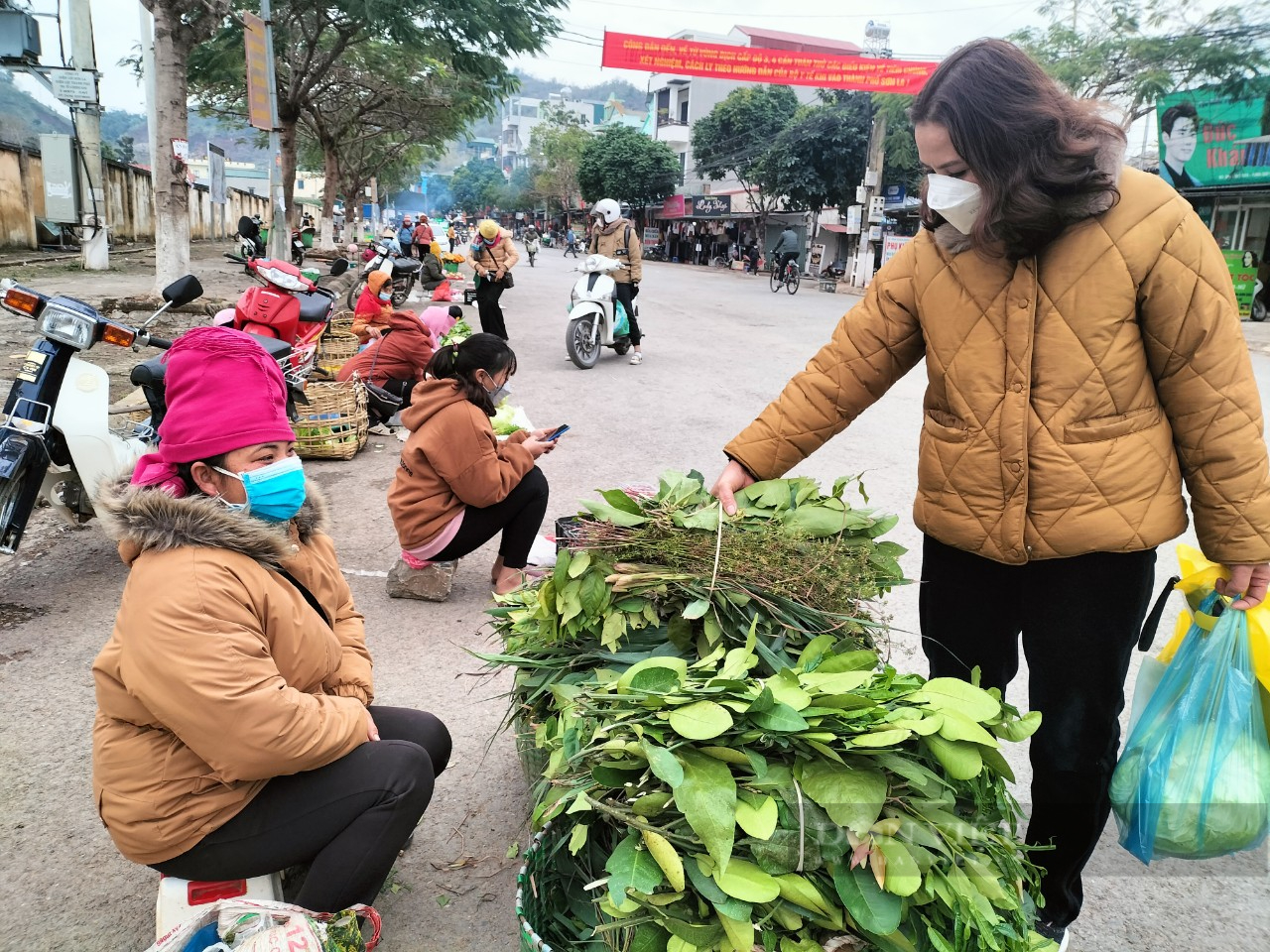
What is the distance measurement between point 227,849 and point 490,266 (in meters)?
9.18

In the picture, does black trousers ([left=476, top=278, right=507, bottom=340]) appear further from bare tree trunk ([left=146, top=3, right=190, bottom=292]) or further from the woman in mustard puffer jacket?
the woman in mustard puffer jacket

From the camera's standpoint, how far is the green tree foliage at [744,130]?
36.5m

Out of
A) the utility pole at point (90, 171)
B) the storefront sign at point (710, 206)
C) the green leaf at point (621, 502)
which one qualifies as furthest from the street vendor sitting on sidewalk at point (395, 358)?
the storefront sign at point (710, 206)

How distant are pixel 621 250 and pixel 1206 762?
8813 mm

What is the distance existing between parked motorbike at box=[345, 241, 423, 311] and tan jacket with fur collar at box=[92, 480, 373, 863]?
7.43m

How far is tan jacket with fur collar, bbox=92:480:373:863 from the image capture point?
5.27 ft

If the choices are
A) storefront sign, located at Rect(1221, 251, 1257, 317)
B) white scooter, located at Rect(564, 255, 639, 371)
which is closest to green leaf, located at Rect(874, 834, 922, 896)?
white scooter, located at Rect(564, 255, 639, 371)

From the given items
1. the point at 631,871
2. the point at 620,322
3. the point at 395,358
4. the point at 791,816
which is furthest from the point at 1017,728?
the point at 620,322

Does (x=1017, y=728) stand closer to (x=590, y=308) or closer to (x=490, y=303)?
(x=590, y=308)

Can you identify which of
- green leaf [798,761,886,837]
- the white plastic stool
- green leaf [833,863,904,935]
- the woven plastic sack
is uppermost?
green leaf [798,761,886,837]

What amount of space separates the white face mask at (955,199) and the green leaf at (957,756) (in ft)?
3.30

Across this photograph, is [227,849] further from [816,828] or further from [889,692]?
[889,692]

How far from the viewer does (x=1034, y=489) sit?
1.80 meters

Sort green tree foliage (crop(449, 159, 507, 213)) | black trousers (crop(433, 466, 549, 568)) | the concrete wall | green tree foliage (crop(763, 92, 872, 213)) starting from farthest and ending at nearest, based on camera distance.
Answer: green tree foliage (crop(449, 159, 507, 213)), green tree foliage (crop(763, 92, 872, 213)), the concrete wall, black trousers (crop(433, 466, 549, 568))
